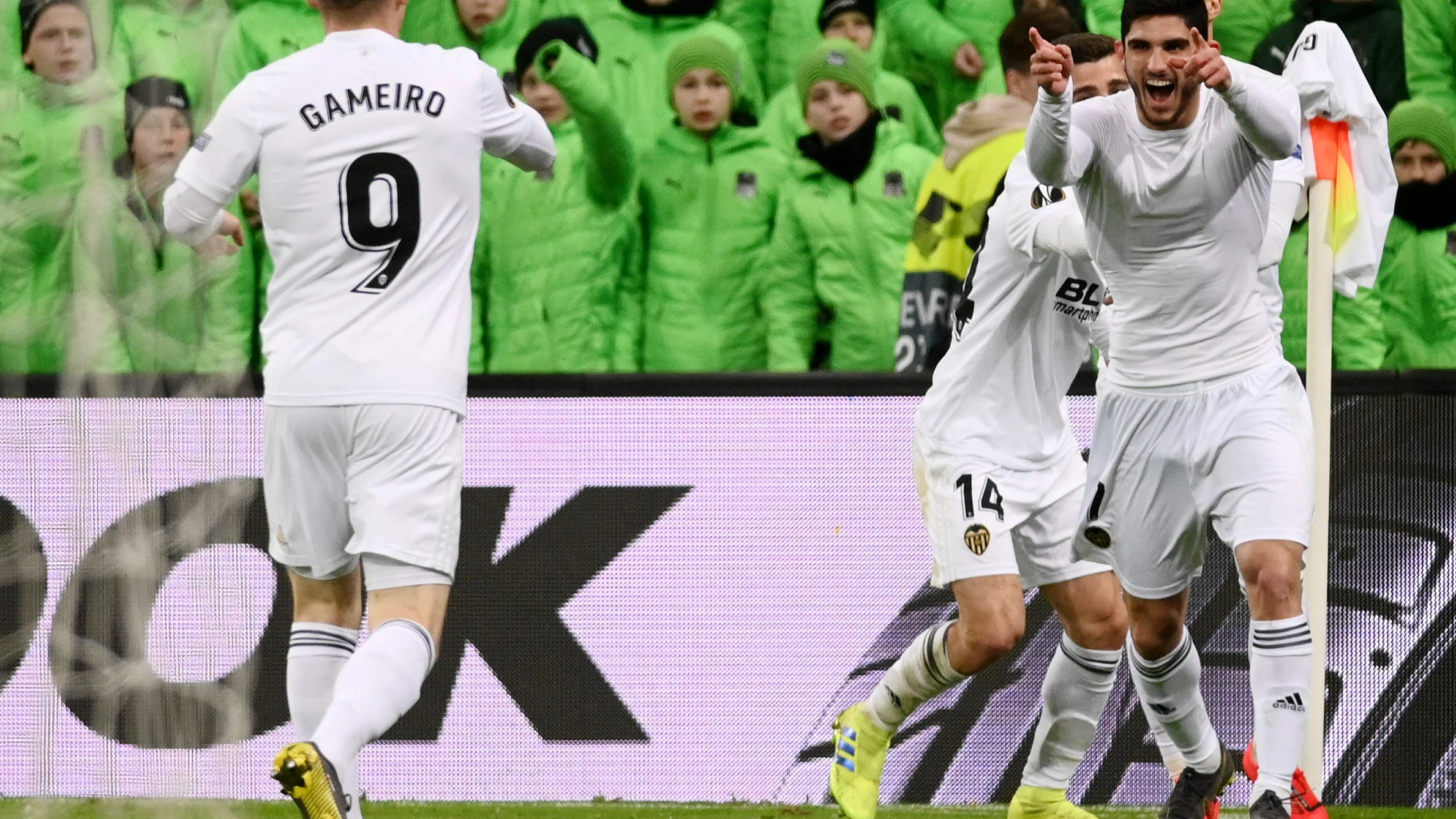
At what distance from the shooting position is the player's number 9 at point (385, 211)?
4.25 m

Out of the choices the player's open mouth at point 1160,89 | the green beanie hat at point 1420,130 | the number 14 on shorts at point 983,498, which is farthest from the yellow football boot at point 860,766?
the green beanie hat at point 1420,130

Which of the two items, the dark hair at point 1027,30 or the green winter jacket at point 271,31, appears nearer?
the dark hair at point 1027,30

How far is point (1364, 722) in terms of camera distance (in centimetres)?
606

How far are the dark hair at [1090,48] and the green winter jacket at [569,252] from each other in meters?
1.96

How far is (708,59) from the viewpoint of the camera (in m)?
6.97

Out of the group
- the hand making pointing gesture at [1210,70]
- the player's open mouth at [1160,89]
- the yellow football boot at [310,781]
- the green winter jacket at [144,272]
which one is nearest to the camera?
the yellow football boot at [310,781]

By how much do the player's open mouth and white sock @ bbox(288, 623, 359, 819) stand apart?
238 centimetres

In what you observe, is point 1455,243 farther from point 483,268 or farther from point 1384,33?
point 483,268

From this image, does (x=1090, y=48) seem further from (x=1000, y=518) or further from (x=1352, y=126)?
(x=1000, y=518)

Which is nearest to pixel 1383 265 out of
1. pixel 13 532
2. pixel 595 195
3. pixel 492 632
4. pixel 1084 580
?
pixel 1084 580

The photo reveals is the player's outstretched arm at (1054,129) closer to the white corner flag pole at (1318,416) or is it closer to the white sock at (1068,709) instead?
the white corner flag pole at (1318,416)

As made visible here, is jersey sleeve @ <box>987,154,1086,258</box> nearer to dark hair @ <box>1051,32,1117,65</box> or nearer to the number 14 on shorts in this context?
dark hair @ <box>1051,32,1117,65</box>

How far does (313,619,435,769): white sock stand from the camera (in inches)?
156

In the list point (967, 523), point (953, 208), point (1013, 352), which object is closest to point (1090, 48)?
point (1013, 352)
